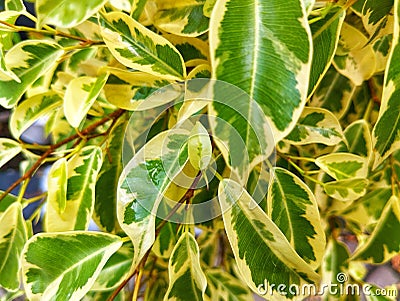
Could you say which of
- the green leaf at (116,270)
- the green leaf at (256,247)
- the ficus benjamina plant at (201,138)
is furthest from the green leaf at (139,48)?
the green leaf at (116,270)

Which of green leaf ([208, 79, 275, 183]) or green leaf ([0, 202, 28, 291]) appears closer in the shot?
green leaf ([208, 79, 275, 183])

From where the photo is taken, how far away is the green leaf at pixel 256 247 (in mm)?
358

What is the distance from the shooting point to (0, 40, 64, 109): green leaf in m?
0.42

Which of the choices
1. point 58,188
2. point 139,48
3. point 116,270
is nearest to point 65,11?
point 139,48

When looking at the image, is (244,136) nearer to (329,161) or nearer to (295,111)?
(295,111)

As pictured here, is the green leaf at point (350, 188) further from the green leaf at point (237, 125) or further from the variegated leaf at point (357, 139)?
the green leaf at point (237, 125)

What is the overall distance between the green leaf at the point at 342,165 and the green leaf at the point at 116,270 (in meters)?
0.22

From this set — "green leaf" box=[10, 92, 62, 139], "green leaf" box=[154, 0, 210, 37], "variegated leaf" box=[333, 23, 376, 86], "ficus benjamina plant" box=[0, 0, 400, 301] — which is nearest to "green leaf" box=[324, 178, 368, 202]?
"ficus benjamina plant" box=[0, 0, 400, 301]

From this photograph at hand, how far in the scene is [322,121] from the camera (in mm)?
464

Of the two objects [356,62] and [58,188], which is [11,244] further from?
[356,62]

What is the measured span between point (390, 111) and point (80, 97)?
26 cm

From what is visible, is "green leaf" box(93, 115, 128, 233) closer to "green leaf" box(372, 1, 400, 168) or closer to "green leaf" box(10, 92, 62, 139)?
"green leaf" box(10, 92, 62, 139)

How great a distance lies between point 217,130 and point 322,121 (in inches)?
8.1

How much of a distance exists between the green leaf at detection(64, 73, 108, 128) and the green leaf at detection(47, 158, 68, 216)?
6 cm
